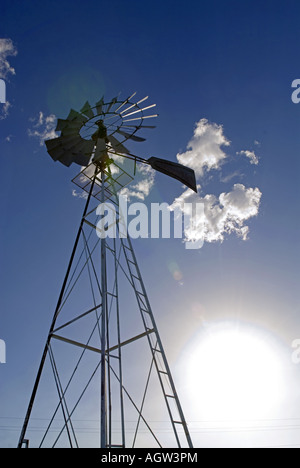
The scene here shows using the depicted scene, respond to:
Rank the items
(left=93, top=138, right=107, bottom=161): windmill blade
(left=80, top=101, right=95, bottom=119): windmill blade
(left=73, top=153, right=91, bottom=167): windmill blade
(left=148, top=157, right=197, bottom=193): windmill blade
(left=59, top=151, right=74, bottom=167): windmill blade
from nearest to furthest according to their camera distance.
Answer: (left=148, top=157, right=197, bottom=193): windmill blade → (left=93, top=138, right=107, bottom=161): windmill blade → (left=59, top=151, right=74, bottom=167): windmill blade → (left=80, top=101, right=95, bottom=119): windmill blade → (left=73, top=153, right=91, bottom=167): windmill blade

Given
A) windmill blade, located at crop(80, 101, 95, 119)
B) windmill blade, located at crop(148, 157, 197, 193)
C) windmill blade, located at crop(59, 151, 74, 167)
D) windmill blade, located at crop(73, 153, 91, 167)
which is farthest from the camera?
windmill blade, located at crop(73, 153, 91, 167)

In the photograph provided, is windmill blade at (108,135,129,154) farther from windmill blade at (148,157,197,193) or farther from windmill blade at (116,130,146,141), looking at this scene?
windmill blade at (148,157,197,193)

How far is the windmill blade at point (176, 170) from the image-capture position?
12150 millimetres

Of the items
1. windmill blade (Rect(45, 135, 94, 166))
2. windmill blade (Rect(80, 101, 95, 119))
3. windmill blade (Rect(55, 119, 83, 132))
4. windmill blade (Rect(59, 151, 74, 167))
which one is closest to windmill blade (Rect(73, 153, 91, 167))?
windmill blade (Rect(45, 135, 94, 166))

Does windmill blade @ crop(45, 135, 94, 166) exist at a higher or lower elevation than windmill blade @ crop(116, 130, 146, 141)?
lower

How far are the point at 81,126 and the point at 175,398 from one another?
958cm

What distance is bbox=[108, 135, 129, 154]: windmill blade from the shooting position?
1310cm

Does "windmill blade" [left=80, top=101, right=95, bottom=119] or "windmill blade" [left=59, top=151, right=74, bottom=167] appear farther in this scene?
"windmill blade" [left=80, top=101, right=95, bottom=119]

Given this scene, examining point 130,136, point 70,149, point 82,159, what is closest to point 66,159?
point 70,149

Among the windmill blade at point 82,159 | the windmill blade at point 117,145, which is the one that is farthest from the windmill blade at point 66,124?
the windmill blade at point 117,145

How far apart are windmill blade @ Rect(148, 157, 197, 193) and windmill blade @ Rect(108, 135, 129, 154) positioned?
51.4 inches

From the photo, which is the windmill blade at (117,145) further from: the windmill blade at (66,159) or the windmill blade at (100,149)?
the windmill blade at (66,159)

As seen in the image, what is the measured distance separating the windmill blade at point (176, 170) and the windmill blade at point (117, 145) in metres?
1.30
